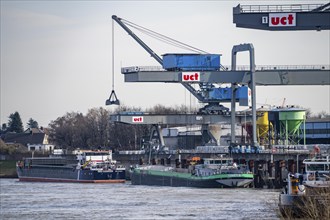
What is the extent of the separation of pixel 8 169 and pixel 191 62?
60028 millimetres

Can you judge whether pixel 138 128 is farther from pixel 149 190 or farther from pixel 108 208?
pixel 108 208

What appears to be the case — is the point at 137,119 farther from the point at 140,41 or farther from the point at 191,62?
the point at 191,62

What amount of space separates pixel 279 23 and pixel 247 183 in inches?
1043

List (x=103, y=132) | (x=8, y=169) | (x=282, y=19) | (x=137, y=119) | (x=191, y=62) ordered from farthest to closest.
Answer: (x=103, y=132) < (x=8, y=169) < (x=137, y=119) < (x=191, y=62) < (x=282, y=19)

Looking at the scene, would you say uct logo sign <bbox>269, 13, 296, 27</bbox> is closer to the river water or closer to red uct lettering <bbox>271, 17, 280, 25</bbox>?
red uct lettering <bbox>271, 17, 280, 25</bbox>

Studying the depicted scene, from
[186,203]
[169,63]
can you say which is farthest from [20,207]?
[169,63]

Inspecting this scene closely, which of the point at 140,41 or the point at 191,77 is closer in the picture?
the point at 191,77

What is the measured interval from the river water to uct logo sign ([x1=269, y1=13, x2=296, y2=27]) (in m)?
11.0

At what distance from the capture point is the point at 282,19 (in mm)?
67125

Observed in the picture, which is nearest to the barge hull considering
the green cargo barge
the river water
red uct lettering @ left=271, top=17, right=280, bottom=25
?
the green cargo barge

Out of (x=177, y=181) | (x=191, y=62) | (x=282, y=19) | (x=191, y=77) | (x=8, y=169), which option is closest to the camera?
(x=282, y=19)

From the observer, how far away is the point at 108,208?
222 feet

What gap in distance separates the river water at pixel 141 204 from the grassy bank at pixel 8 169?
55783 mm

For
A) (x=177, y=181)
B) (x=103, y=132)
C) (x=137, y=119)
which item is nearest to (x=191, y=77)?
(x=177, y=181)
